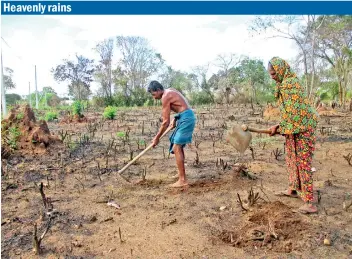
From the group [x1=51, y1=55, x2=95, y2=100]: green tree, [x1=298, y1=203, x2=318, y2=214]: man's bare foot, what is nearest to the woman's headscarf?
[x1=298, y1=203, x2=318, y2=214]: man's bare foot

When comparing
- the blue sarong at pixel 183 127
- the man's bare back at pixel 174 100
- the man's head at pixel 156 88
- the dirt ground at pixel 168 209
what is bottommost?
the dirt ground at pixel 168 209

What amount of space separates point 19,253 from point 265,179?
11.0 feet

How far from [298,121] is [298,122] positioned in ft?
0.04

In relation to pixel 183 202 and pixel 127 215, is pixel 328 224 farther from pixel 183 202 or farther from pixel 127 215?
pixel 127 215

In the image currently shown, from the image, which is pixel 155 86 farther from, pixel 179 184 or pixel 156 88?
pixel 179 184

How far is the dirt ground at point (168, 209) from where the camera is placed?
330 cm

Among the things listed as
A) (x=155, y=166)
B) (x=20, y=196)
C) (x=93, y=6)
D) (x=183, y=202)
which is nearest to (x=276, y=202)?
(x=183, y=202)

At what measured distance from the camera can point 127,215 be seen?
4.07m

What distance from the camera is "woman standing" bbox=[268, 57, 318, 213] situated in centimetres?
396

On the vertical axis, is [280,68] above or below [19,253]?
above

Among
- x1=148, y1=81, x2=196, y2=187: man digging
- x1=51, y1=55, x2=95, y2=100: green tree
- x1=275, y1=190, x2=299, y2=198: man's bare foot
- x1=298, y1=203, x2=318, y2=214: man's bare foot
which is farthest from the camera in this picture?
x1=51, y1=55, x2=95, y2=100: green tree

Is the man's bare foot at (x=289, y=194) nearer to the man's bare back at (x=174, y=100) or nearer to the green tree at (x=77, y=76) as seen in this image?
the man's bare back at (x=174, y=100)

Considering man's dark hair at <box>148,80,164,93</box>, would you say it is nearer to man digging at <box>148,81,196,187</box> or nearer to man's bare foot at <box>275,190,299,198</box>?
man digging at <box>148,81,196,187</box>

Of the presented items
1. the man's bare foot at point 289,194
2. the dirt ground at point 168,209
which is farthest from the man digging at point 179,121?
the man's bare foot at point 289,194
